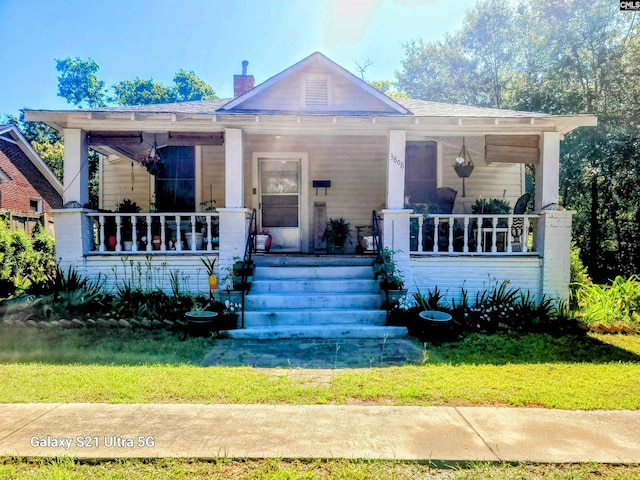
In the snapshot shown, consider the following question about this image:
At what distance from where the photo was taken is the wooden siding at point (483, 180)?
29.6ft

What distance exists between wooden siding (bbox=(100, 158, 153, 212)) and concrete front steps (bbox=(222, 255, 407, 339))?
3.91m

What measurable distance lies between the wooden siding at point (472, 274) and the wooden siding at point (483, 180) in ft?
7.66

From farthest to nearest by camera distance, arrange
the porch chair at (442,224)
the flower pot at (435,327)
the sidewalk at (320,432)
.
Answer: the porch chair at (442,224) → the flower pot at (435,327) → the sidewalk at (320,432)

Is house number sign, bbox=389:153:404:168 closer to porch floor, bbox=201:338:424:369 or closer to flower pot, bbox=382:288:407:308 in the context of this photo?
flower pot, bbox=382:288:407:308

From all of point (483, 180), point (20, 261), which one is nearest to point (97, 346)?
point (20, 261)

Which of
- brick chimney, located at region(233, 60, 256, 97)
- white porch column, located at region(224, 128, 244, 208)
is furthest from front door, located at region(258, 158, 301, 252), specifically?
brick chimney, located at region(233, 60, 256, 97)

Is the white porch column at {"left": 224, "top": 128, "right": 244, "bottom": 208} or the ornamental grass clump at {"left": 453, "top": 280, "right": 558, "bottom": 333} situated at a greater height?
the white porch column at {"left": 224, "top": 128, "right": 244, "bottom": 208}

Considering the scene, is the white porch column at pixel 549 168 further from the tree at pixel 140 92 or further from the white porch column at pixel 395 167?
the tree at pixel 140 92

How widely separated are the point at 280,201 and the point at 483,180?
4669mm

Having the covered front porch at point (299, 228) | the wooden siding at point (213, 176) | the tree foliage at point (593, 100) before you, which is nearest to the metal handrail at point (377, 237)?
the covered front porch at point (299, 228)

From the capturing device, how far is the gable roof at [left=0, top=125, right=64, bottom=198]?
55.7ft

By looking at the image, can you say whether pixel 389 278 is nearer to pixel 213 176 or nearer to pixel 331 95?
pixel 331 95

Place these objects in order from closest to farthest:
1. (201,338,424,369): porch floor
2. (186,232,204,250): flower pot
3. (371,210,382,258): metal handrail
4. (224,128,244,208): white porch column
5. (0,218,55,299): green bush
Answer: (201,338,424,369): porch floor < (224,128,244,208): white porch column < (371,210,382,258): metal handrail < (186,232,204,250): flower pot < (0,218,55,299): green bush

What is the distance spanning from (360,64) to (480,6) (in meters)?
7.65
